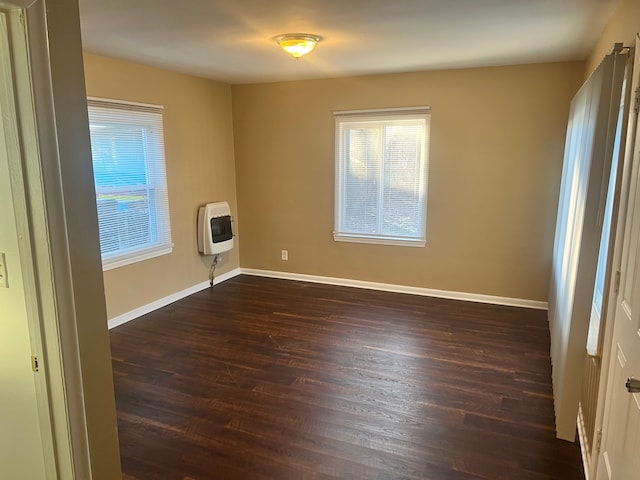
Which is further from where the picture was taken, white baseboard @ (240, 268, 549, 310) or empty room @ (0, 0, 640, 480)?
white baseboard @ (240, 268, 549, 310)

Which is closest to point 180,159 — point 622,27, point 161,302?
point 161,302

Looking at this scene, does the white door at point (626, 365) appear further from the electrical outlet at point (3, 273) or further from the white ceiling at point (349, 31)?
the electrical outlet at point (3, 273)

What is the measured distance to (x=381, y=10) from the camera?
2557mm

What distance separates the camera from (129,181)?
4.08 m

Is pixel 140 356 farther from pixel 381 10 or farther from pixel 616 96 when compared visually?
pixel 616 96

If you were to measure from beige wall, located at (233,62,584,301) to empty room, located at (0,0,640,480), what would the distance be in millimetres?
24

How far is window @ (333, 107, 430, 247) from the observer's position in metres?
4.62

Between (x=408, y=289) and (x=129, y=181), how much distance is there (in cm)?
306

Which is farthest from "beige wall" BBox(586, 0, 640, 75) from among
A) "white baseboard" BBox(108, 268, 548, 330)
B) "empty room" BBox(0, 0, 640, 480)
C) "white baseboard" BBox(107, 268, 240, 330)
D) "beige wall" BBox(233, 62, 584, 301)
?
"white baseboard" BBox(107, 268, 240, 330)

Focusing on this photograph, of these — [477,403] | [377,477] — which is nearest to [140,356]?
[377,477]

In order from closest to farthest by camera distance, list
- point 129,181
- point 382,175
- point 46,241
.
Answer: point 46,241 → point 129,181 → point 382,175

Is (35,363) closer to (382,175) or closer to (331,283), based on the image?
(382,175)

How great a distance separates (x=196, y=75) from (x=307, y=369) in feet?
10.7

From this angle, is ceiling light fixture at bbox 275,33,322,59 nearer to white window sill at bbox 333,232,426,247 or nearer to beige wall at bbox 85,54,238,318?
beige wall at bbox 85,54,238,318
